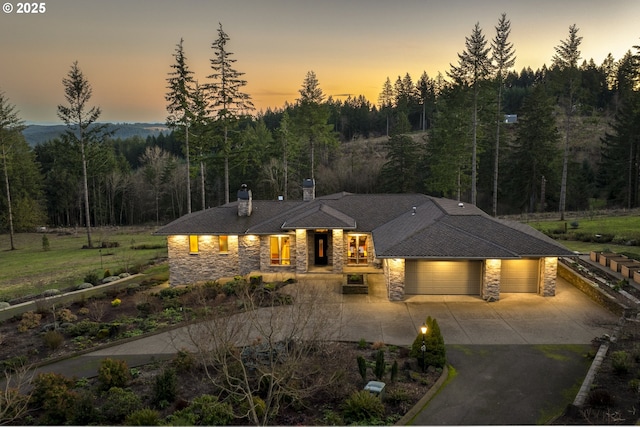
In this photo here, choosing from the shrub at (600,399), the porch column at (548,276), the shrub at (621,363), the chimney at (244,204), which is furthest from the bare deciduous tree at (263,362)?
the porch column at (548,276)

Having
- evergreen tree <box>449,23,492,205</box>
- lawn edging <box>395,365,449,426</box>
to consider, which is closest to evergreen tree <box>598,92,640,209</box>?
evergreen tree <box>449,23,492,205</box>

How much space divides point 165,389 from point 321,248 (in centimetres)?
1425

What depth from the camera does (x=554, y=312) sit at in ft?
56.1

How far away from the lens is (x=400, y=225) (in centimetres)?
2250

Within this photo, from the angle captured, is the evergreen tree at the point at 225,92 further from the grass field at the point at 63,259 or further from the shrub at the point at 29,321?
the shrub at the point at 29,321

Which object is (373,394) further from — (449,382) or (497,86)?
(497,86)

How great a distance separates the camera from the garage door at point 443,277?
19172 millimetres

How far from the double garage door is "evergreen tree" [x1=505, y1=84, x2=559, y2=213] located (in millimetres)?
28608

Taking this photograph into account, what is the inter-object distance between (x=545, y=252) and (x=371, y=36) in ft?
58.9

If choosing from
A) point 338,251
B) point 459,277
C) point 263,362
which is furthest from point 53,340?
point 459,277

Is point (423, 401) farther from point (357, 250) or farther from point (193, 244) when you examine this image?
point (193, 244)

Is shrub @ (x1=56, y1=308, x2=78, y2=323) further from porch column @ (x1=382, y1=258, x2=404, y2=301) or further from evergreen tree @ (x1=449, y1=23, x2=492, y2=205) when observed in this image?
evergreen tree @ (x1=449, y1=23, x2=492, y2=205)

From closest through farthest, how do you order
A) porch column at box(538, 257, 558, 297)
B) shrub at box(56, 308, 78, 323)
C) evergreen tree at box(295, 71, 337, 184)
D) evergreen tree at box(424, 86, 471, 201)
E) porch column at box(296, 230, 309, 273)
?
shrub at box(56, 308, 78, 323) < porch column at box(538, 257, 558, 297) < porch column at box(296, 230, 309, 273) < evergreen tree at box(424, 86, 471, 201) < evergreen tree at box(295, 71, 337, 184)

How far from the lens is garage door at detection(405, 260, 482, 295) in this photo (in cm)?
1917
